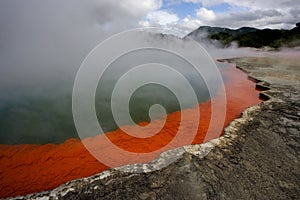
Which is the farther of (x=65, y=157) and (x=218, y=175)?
(x=65, y=157)

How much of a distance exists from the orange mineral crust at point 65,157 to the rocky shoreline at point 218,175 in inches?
28.8

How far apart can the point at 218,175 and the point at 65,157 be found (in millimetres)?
2878

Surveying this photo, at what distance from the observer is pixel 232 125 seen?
14.4 feet

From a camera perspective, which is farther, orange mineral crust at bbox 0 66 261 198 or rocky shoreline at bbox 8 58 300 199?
orange mineral crust at bbox 0 66 261 198

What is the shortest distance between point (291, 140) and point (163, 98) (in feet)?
15.2

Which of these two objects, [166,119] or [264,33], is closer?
[166,119]

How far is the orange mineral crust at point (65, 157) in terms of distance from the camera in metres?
3.40

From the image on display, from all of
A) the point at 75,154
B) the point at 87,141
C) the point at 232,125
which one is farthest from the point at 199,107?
the point at 75,154

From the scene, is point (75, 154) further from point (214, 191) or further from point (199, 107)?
point (199, 107)

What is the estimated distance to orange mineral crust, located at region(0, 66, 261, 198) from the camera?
3.40 m

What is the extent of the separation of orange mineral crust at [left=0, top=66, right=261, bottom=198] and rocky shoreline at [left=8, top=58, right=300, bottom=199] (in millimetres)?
731

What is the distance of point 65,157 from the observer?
4.08 meters

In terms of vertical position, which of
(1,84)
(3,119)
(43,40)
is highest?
(43,40)

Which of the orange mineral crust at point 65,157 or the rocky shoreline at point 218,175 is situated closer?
the rocky shoreline at point 218,175
